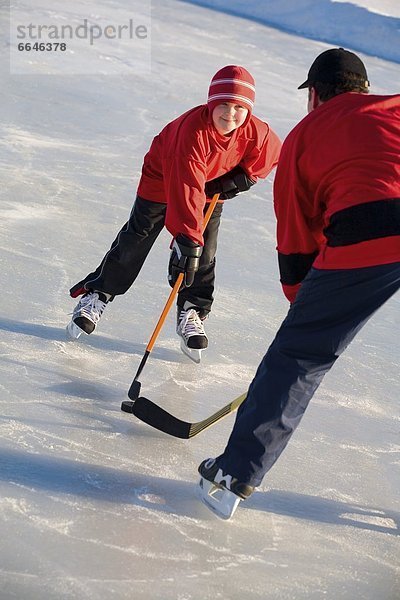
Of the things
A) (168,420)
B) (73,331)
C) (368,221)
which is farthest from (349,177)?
(73,331)

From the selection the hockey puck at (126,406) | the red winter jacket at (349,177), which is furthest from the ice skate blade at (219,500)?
the red winter jacket at (349,177)

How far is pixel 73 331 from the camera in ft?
10.7

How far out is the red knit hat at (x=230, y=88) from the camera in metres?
2.96

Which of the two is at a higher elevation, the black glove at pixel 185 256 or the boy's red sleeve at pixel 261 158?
the boy's red sleeve at pixel 261 158

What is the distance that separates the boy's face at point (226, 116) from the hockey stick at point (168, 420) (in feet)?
2.67

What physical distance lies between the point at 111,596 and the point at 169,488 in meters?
0.51

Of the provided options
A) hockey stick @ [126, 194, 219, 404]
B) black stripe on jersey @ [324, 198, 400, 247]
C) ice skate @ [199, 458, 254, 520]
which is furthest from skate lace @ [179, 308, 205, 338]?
black stripe on jersey @ [324, 198, 400, 247]

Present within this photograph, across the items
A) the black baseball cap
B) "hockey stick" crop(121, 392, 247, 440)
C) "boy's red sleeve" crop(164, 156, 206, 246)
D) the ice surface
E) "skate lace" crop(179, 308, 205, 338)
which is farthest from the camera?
"skate lace" crop(179, 308, 205, 338)

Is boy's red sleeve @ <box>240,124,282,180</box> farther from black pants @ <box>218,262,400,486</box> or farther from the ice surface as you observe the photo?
black pants @ <box>218,262,400,486</box>

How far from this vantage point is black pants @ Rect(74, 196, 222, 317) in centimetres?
328

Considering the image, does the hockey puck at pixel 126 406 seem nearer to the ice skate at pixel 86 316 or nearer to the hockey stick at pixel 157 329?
the hockey stick at pixel 157 329

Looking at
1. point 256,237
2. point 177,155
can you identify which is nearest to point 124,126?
point 256,237

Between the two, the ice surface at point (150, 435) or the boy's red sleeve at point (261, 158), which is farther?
the boy's red sleeve at point (261, 158)

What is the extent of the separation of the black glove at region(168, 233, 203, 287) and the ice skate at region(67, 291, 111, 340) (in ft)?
1.36
